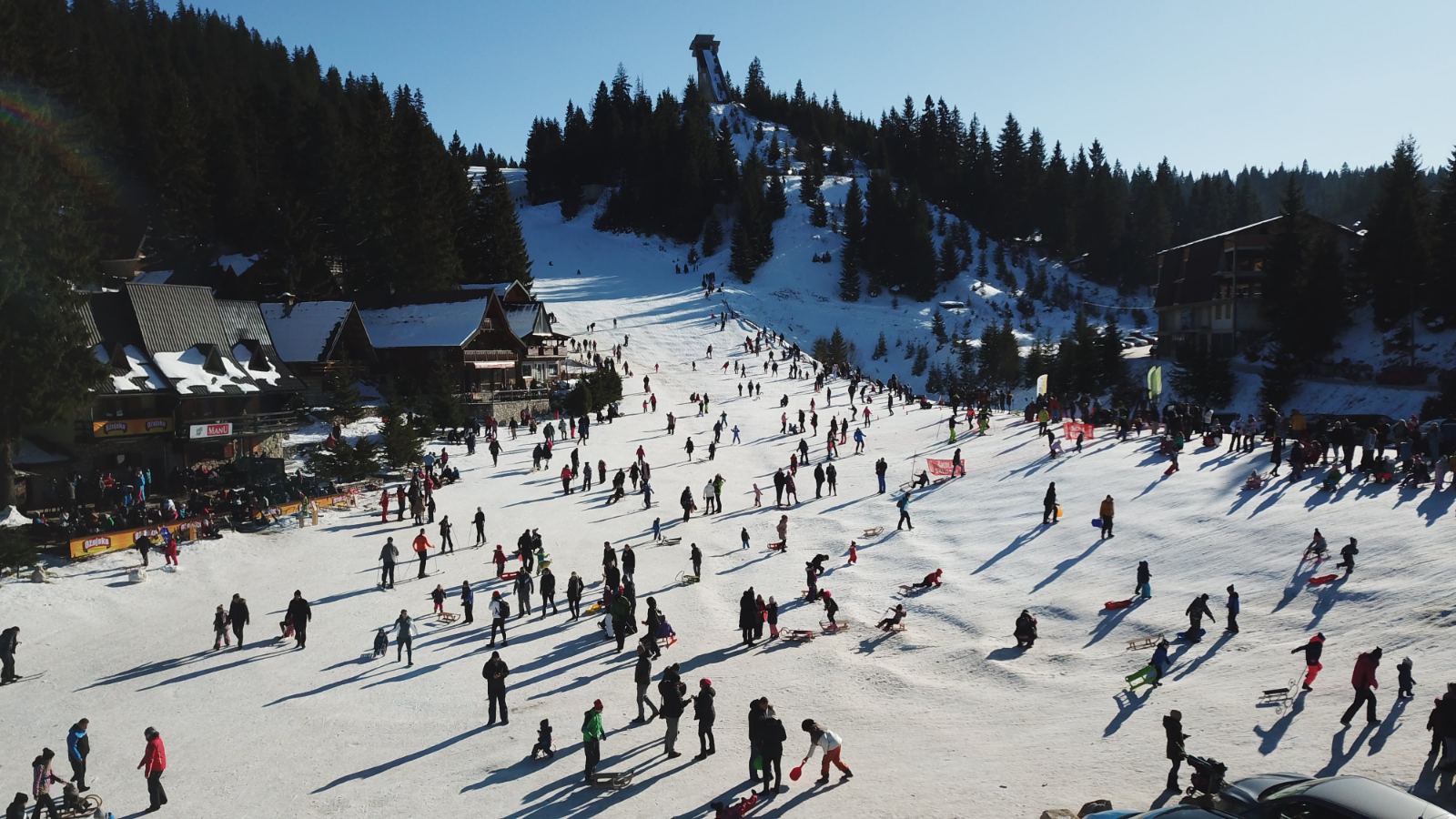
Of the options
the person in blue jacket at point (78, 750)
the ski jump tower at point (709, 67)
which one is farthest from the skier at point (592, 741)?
the ski jump tower at point (709, 67)

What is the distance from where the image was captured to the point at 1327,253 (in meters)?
43.2

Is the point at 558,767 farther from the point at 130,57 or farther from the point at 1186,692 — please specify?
the point at 130,57

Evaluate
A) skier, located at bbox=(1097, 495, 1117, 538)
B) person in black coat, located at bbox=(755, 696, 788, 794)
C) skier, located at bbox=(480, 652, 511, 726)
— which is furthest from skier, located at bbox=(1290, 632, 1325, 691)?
skier, located at bbox=(480, 652, 511, 726)

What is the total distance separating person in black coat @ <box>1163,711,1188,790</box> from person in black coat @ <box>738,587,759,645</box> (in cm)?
837

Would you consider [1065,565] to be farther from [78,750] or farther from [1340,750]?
[78,750]

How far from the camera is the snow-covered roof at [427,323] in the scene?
4497 centimetres

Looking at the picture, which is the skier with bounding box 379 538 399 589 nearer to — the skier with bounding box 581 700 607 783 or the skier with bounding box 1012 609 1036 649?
the skier with bounding box 581 700 607 783

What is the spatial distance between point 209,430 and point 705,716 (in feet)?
84.2

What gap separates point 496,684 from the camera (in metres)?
13.9

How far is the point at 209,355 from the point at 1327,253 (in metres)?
51.2

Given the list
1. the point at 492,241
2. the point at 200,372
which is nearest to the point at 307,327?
the point at 200,372

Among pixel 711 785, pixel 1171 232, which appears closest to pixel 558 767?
pixel 711 785

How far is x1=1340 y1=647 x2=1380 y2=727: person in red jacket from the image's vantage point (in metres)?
11.2

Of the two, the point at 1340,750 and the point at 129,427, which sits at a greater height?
the point at 129,427
